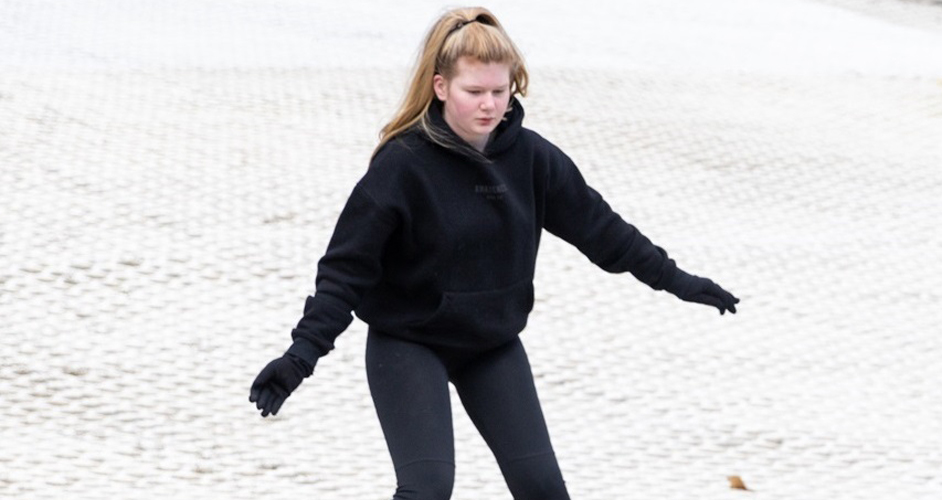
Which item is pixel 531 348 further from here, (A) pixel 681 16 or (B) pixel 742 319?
(A) pixel 681 16

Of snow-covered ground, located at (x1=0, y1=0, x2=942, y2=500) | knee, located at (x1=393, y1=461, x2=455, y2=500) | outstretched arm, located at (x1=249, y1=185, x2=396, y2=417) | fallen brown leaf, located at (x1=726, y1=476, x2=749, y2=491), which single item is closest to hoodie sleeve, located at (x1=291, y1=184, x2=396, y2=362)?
outstretched arm, located at (x1=249, y1=185, x2=396, y2=417)

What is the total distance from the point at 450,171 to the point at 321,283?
0.31 metres

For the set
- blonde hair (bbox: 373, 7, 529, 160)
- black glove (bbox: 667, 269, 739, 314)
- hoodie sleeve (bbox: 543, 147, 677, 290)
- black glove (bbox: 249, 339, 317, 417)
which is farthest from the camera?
black glove (bbox: 667, 269, 739, 314)

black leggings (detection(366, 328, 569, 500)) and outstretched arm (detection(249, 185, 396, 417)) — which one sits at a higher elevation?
outstretched arm (detection(249, 185, 396, 417))

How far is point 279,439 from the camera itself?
13.7 feet

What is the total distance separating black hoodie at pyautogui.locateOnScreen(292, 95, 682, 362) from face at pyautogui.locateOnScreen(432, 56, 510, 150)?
0.05 m

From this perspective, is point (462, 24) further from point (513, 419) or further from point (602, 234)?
point (513, 419)

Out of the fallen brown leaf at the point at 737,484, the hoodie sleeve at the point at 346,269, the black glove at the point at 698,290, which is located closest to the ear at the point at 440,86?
the hoodie sleeve at the point at 346,269

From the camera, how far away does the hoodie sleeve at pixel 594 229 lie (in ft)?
9.14

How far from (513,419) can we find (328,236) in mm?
3223

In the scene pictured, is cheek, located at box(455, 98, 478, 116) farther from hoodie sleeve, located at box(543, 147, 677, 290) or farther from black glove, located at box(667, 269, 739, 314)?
black glove, located at box(667, 269, 739, 314)

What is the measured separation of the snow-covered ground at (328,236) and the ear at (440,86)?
1.50 m

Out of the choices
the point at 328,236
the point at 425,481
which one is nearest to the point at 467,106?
the point at 425,481

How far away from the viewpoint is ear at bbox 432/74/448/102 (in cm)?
265
